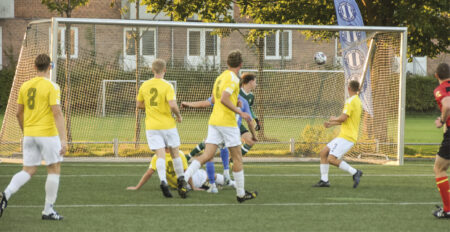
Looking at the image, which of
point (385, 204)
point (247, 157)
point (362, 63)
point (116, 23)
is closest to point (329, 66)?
point (362, 63)

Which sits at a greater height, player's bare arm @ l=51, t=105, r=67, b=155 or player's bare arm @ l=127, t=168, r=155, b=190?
player's bare arm @ l=51, t=105, r=67, b=155

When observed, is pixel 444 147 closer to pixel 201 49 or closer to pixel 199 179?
pixel 199 179

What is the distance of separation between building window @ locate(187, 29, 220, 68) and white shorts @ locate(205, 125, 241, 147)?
703 centimetres

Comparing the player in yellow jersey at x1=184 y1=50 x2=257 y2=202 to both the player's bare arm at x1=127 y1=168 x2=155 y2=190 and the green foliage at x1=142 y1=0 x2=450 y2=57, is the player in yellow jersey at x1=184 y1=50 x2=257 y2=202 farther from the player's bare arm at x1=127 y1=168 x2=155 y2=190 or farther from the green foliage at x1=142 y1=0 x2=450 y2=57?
the green foliage at x1=142 y1=0 x2=450 y2=57

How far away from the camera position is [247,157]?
17156 mm

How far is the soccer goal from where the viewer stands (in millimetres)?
16141

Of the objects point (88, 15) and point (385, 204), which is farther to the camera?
point (88, 15)

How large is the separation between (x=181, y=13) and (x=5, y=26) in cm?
2297

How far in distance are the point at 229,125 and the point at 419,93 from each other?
32137 millimetres

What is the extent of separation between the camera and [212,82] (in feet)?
58.1

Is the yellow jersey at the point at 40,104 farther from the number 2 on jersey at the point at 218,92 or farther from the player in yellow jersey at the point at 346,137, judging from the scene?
the player in yellow jersey at the point at 346,137

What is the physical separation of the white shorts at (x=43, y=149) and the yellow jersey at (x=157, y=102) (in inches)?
96.1

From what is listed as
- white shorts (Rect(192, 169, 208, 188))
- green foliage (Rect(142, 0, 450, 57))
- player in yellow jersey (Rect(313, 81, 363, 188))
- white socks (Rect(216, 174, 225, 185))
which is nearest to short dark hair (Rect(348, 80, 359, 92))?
player in yellow jersey (Rect(313, 81, 363, 188))

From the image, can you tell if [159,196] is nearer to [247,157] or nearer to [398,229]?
[398,229]
